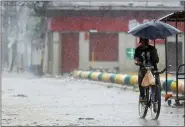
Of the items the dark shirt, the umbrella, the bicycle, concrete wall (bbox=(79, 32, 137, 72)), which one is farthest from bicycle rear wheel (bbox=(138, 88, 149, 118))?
concrete wall (bbox=(79, 32, 137, 72))

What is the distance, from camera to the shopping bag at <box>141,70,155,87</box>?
9.35 m

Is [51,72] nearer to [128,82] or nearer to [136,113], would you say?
[128,82]

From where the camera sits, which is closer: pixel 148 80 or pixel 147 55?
pixel 148 80

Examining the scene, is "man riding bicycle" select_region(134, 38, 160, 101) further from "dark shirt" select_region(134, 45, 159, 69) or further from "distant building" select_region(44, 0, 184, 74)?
"distant building" select_region(44, 0, 184, 74)

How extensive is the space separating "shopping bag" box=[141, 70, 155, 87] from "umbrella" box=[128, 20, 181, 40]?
815 mm

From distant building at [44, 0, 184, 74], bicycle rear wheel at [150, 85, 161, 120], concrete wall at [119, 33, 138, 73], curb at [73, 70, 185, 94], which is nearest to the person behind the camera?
bicycle rear wheel at [150, 85, 161, 120]

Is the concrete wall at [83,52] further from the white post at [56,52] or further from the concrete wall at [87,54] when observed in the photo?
the white post at [56,52]

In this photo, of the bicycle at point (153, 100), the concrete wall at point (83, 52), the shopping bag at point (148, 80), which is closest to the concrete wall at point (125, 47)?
the concrete wall at point (83, 52)

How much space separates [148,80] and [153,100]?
0.37 m

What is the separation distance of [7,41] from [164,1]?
22.5 m

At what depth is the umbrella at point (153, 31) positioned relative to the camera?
9.97 meters

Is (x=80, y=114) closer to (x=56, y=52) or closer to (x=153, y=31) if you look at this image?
(x=153, y=31)

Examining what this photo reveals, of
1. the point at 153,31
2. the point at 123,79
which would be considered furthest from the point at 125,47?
the point at 153,31

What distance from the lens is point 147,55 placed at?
9.77 meters
